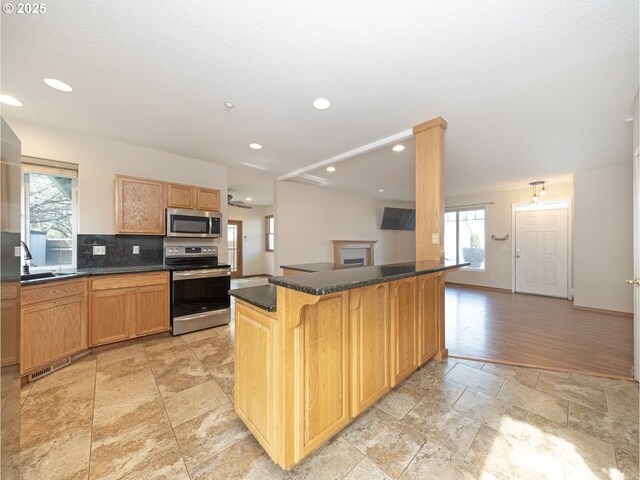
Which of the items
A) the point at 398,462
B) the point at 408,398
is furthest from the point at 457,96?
the point at 398,462

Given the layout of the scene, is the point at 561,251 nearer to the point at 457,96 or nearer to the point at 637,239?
the point at 637,239

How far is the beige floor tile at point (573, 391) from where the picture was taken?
6.28 ft

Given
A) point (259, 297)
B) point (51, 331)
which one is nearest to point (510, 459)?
point (259, 297)

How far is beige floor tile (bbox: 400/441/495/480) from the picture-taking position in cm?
131

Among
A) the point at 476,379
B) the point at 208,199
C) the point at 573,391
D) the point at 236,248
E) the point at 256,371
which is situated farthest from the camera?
the point at 236,248

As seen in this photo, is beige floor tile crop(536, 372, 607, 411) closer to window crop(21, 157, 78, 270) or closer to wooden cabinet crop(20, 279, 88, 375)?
wooden cabinet crop(20, 279, 88, 375)

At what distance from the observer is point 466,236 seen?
6836mm

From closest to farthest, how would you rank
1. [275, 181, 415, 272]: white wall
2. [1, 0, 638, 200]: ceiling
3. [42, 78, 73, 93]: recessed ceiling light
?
[1, 0, 638, 200]: ceiling, [42, 78, 73, 93]: recessed ceiling light, [275, 181, 415, 272]: white wall

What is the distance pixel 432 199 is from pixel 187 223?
3.27m

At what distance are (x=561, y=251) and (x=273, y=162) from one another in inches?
254

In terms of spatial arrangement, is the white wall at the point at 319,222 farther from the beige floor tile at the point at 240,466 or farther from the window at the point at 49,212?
the beige floor tile at the point at 240,466

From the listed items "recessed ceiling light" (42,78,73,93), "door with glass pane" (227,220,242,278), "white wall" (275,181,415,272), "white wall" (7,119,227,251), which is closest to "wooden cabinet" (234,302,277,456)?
"recessed ceiling light" (42,78,73,93)

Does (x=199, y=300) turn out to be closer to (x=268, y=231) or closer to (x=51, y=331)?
(x=51, y=331)

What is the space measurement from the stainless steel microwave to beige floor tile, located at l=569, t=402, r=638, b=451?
14.0ft
